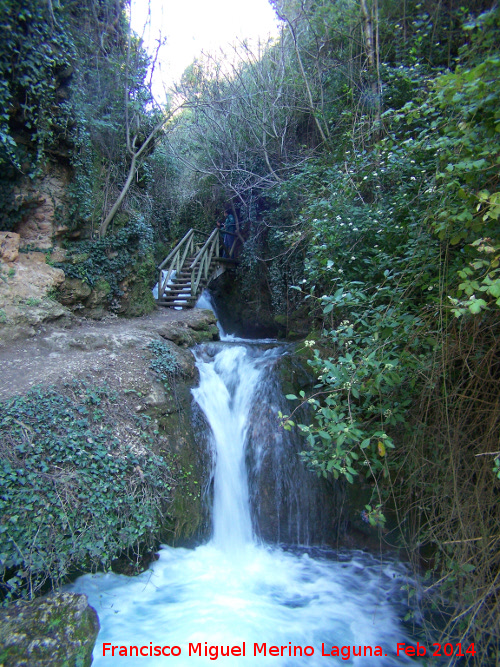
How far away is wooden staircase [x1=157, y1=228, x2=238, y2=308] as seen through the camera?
10422 millimetres

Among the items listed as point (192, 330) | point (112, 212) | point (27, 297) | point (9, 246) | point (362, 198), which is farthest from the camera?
point (112, 212)

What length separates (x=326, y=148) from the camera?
25.8 feet

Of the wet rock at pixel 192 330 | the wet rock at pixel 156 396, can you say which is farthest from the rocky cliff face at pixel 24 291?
the wet rock at pixel 156 396

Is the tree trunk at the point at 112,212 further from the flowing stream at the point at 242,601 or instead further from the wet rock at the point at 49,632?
the wet rock at the point at 49,632

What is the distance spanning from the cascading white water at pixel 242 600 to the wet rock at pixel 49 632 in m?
0.52

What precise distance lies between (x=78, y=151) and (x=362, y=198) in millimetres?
5564

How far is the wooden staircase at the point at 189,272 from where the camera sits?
10.4 meters

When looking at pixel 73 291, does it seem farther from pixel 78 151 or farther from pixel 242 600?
pixel 242 600

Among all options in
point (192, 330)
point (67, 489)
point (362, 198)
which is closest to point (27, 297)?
point (192, 330)

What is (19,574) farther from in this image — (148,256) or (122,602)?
(148,256)

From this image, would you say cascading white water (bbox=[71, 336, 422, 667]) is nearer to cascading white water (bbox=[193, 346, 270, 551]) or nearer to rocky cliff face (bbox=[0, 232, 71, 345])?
cascading white water (bbox=[193, 346, 270, 551])

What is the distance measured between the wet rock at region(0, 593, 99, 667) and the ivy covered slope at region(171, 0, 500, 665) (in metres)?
2.23

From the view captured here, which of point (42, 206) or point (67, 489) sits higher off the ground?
point (42, 206)

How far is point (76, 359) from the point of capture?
17.3 ft
